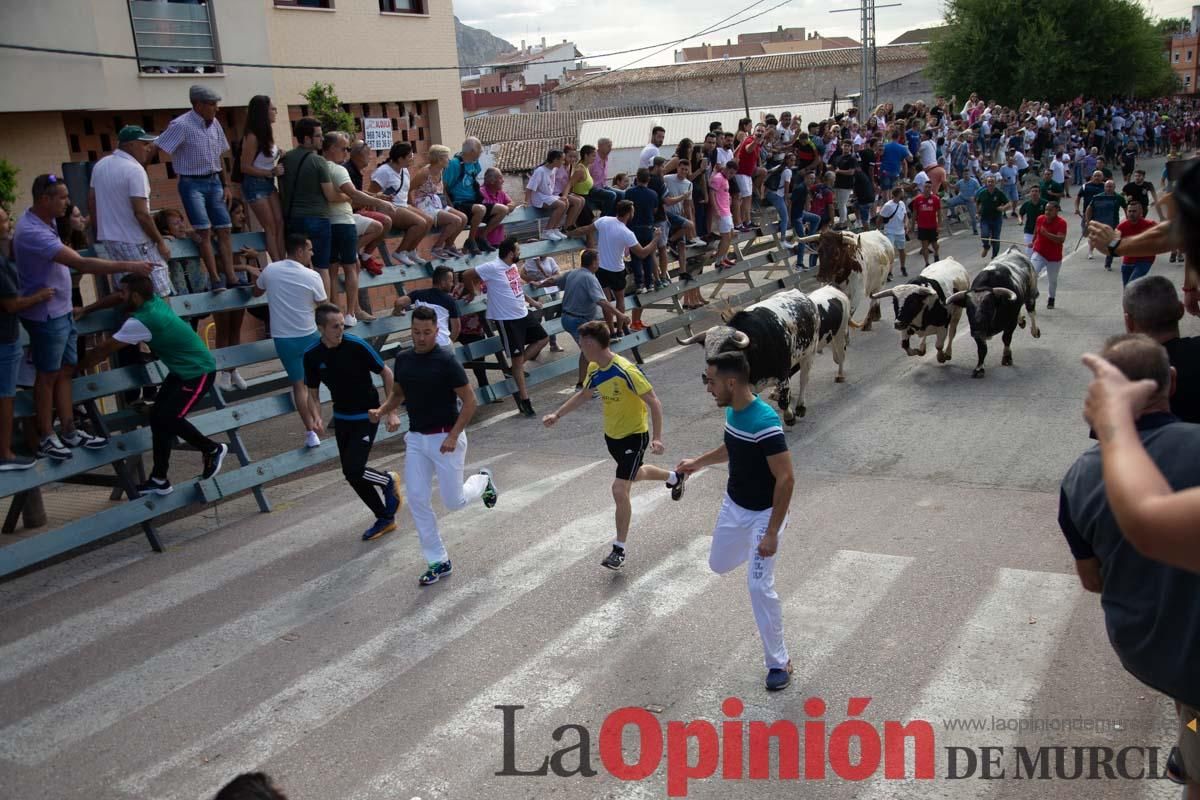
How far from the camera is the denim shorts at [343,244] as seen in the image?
11.9 m

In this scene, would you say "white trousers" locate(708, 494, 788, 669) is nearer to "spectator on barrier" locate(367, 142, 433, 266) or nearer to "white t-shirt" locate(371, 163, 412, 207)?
"spectator on barrier" locate(367, 142, 433, 266)

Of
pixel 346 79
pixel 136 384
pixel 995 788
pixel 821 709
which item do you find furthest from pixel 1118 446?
pixel 346 79

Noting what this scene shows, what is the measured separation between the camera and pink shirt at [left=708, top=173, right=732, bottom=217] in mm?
18609

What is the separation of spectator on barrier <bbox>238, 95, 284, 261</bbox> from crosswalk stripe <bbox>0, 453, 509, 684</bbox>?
131 inches

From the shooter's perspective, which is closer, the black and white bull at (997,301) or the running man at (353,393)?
the running man at (353,393)

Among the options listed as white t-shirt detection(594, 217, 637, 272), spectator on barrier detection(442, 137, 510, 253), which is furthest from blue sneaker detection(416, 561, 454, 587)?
white t-shirt detection(594, 217, 637, 272)

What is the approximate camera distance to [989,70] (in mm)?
51062

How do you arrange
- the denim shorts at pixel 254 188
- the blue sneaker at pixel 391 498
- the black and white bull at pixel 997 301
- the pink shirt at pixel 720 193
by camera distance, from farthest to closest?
1. the pink shirt at pixel 720 193
2. the black and white bull at pixel 997 301
3. the denim shorts at pixel 254 188
4. the blue sneaker at pixel 391 498

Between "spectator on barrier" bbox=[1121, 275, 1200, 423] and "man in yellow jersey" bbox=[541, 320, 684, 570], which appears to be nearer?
"spectator on barrier" bbox=[1121, 275, 1200, 423]

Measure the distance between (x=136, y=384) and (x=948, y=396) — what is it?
9293 millimetres

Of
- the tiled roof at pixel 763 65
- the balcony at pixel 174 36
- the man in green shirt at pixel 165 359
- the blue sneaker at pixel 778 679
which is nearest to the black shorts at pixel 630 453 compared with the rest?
the blue sneaker at pixel 778 679

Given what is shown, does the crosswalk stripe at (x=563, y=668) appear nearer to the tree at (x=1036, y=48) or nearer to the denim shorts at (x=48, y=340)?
the denim shorts at (x=48, y=340)

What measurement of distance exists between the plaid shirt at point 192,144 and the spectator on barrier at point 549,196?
5.51 metres

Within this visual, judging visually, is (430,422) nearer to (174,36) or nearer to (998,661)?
(998,661)
